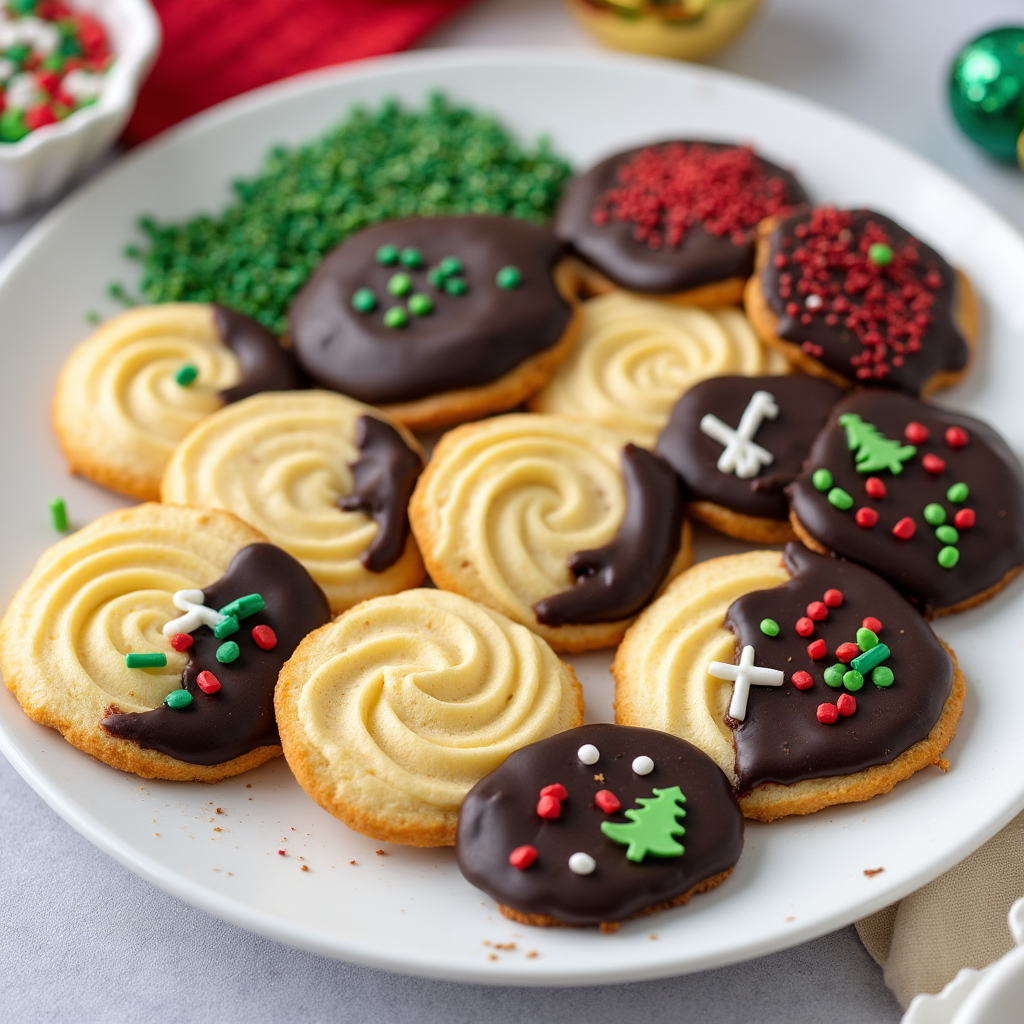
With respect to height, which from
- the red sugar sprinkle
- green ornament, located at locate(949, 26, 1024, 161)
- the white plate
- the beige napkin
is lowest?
the beige napkin

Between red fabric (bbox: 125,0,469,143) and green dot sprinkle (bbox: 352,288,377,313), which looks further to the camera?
red fabric (bbox: 125,0,469,143)

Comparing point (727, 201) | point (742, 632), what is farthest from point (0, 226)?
point (742, 632)

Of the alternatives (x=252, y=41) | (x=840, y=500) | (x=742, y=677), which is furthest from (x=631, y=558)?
(x=252, y=41)

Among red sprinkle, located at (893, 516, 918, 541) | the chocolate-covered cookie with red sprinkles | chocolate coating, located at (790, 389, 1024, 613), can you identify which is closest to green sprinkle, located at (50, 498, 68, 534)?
chocolate coating, located at (790, 389, 1024, 613)

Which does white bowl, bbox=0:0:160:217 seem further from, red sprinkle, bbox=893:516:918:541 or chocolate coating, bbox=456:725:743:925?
red sprinkle, bbox=893:516:918:541

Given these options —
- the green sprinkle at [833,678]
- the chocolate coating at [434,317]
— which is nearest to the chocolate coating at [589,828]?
the green sprinkle at [833,678]

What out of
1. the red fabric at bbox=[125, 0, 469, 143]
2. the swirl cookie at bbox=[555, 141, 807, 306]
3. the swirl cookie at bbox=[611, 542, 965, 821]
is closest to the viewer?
the swirl cookie at bbox=[611, 542, 965, 821]

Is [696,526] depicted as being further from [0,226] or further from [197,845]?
[0,226]
